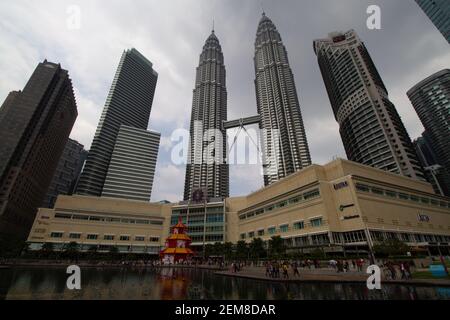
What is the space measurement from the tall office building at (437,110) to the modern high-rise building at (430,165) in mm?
3210

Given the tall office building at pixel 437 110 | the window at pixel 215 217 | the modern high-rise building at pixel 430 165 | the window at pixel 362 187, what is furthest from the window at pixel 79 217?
the tall office building at pixel 437 110

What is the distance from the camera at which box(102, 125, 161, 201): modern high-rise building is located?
450 feet

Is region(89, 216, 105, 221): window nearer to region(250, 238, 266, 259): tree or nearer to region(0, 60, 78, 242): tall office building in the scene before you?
region(0, 60, 78, 242): tall office building

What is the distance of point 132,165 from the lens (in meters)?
147

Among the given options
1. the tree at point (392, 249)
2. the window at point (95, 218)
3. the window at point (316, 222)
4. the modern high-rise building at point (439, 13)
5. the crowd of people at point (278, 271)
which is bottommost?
the crowd of people at point (278, 271)

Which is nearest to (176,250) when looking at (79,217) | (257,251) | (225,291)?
(257,251)

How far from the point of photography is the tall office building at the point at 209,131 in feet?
496

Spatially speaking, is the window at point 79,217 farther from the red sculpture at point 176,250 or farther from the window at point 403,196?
the window at point 403,196

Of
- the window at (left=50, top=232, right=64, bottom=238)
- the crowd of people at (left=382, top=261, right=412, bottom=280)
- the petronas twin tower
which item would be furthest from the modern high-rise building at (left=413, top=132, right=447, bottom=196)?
the window at (left=50, top=232, right=64, bottom=238)

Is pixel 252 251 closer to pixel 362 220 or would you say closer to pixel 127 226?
pixel 362 220

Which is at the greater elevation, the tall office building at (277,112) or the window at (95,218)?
the tall office building at (277,112)

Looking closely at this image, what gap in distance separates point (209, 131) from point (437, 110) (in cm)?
14512

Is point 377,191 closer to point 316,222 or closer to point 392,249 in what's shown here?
point 316,222
